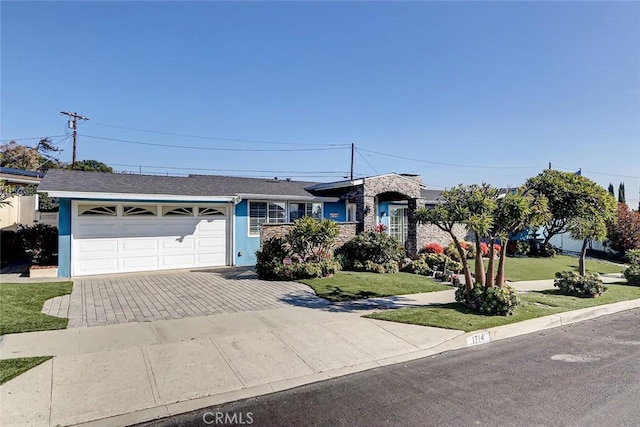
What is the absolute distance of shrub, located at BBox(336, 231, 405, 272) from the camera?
14789mm

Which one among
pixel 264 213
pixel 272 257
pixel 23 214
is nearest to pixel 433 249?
pixel 264 213

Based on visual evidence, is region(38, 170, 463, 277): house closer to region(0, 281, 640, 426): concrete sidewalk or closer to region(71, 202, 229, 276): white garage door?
region(71, 202, 229, 276): white garage door

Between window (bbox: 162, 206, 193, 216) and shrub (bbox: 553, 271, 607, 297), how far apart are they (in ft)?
43.9

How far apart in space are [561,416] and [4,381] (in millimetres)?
6547

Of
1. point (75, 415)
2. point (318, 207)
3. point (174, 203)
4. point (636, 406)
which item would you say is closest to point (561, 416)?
point (636, 406)

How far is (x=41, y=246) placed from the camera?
12.8m

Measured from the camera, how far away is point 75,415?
13.1 ft

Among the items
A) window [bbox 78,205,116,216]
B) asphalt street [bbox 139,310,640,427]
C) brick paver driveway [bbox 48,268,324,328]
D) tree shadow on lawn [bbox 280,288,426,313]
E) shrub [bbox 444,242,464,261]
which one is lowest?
asphalt street [bbox 139,310,640,427]

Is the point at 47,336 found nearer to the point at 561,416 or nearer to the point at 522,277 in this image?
the point at 561,416

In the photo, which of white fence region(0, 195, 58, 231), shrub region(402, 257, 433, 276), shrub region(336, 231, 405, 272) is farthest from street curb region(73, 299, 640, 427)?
white fence region(0, 195, 58, 231)

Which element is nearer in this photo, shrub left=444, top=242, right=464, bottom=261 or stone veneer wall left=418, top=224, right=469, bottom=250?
shrub left=444, top=242, right=464, bottom=261

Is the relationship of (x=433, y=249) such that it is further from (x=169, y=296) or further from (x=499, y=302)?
(x=169, y=296)

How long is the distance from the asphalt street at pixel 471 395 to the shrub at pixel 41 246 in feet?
38.4

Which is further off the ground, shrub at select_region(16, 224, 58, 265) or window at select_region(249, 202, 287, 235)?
window at select_region(249, 202, 287, 235)
